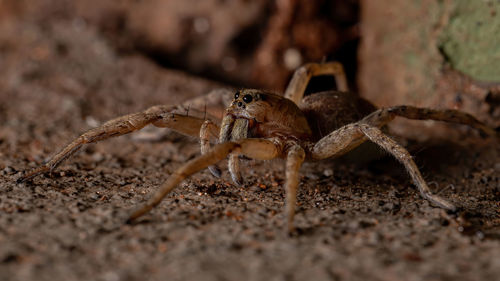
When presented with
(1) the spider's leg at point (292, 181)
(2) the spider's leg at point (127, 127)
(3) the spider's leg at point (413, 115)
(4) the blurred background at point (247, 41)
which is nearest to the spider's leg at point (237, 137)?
(2) the spider's leg at point (127, 127)

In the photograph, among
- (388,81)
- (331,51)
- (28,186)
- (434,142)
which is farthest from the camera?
(331,51)

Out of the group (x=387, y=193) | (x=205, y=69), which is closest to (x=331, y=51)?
(x=205, y=69)

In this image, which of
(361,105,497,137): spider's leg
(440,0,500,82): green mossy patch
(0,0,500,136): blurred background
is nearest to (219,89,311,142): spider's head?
(361,105,497,137): spider's leg

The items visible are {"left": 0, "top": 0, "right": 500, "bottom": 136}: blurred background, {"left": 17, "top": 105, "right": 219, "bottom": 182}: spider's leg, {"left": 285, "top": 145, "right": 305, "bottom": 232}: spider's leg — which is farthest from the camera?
{"left": 0, "top": 0, "right": 500, "bottom": 136}: blurred background

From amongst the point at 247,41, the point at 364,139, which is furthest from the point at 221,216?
the point at 247,41

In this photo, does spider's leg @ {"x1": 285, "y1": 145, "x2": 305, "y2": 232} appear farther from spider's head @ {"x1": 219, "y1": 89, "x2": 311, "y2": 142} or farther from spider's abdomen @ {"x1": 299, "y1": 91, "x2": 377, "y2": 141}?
spider's abdomen @ {"x1": 299, "y1": 91, "x2": 377, "y2": 141}

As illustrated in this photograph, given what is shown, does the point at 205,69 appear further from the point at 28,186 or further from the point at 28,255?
the point at 28,255
